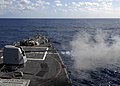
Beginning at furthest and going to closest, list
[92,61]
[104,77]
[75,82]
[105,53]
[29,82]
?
[105,53] → [92,61] → [104,77] → [75,82] → [29,82]

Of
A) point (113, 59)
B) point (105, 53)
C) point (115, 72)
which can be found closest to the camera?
point (115, 72)

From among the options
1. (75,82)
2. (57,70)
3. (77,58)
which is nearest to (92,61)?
(77,58)

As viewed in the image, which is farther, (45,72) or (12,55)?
(12,55)

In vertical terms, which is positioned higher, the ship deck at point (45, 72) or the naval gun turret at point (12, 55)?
the naval gun turret at point (12, 55)

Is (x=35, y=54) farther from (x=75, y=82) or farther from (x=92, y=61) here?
(x=92, y=61)

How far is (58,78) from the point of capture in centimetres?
3047

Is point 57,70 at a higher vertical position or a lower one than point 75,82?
higher

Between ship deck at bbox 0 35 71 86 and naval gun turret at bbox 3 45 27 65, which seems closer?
ship deck at bbox 0 35 71 86

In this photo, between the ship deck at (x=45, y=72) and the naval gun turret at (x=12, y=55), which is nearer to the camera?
the ship deck at (x=45, y=72)

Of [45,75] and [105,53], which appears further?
[105,53]

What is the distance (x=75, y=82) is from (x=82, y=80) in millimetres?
1520

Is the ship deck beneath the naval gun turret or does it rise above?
beneath

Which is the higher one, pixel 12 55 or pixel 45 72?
pixel 12 55

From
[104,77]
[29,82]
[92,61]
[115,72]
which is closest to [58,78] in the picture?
[29,82]
